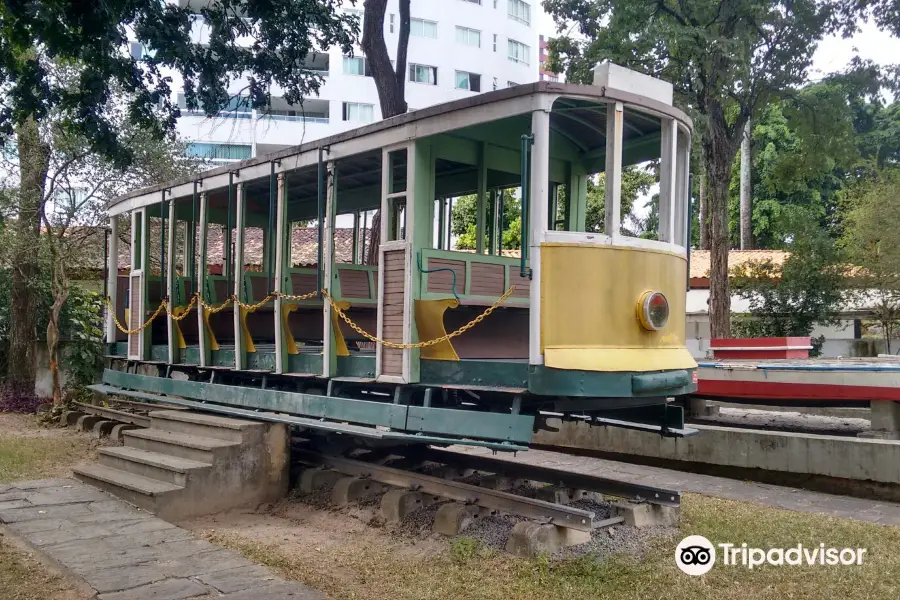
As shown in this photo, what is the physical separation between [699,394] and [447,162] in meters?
5.57

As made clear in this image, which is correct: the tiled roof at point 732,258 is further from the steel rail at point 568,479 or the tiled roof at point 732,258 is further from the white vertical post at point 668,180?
the white vertical post at point 668,180

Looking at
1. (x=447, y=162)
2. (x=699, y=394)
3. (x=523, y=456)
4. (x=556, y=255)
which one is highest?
(x=447, y=162)

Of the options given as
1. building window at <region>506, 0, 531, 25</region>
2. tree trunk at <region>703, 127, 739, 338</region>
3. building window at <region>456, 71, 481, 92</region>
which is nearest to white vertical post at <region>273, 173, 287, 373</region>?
tree trunk at <region>703, 127, 739, 338</region>

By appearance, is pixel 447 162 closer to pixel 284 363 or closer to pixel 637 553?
pixel 284 363

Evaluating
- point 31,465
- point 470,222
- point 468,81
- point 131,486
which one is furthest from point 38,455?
point 468,81

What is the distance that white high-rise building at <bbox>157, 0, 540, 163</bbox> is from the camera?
3731cm

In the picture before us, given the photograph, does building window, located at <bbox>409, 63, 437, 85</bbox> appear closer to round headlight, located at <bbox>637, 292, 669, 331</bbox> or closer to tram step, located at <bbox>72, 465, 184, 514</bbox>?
tram step, located at <bbox>72, 465, 184, 514</bbox>

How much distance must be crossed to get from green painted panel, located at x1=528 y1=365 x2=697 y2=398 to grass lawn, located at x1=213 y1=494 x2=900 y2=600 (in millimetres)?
1079

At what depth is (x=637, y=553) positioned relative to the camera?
5723 mm

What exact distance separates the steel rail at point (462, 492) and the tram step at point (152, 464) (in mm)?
1297

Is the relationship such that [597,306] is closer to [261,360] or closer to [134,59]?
[261,360]

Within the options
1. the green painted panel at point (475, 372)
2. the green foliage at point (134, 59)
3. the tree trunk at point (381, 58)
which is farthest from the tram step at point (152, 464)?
the tree trunk at point (381, 58)

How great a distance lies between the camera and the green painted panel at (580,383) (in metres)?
5.46

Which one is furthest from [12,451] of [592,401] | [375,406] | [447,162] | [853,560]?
[853,560]
